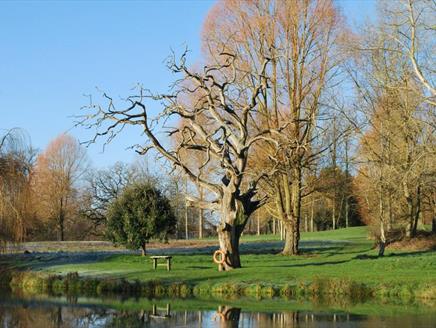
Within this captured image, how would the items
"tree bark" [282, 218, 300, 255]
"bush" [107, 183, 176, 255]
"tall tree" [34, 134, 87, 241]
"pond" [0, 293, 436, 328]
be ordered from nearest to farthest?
"pond" [0, 293, 436, 328] → "bush" [107, 183, 176, 255] → "tree bark" [282, 218, 300, 255] → "tall tree" [34, 134, 87, 241]

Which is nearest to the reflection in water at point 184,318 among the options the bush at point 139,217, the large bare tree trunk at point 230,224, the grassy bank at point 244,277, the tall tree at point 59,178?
the grassy bank at point 244,277

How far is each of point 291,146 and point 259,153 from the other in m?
7.37

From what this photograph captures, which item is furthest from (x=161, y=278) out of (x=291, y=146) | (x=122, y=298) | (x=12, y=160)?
(x=291, y=146)

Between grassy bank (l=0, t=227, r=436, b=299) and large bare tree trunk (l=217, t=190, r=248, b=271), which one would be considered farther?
large bare tree trunk (l=217, t=190, r=248, b=271)

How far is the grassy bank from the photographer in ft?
76.9

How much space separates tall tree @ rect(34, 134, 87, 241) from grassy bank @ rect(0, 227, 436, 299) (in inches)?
1535

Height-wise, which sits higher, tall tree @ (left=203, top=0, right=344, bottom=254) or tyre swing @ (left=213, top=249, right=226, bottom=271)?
tall tree @ (left=203, top=0, right=344, bottom=254)

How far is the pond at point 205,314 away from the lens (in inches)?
672

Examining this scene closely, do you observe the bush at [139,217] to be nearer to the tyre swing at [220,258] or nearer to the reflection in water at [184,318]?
the tyre swing at [220,258]

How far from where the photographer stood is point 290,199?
3906 cm

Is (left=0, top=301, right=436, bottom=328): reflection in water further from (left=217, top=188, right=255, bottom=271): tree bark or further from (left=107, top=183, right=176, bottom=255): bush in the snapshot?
(left=107, top=183, right=176, bottom=255): bush

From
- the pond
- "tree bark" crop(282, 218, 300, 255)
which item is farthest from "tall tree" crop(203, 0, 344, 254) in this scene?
the pond

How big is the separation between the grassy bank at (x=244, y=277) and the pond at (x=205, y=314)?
204cm

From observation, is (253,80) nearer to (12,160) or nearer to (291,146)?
(291,146)
